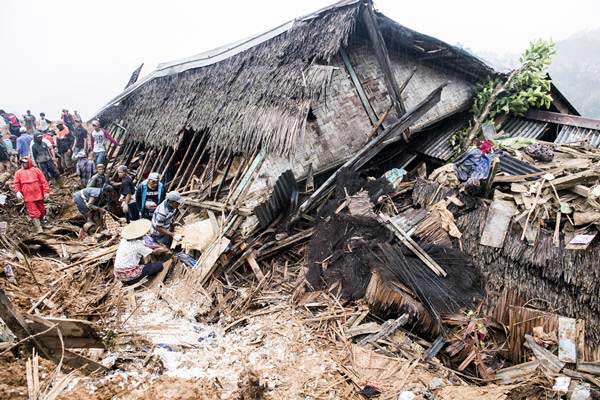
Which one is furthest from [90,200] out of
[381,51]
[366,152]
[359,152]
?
[381,51]

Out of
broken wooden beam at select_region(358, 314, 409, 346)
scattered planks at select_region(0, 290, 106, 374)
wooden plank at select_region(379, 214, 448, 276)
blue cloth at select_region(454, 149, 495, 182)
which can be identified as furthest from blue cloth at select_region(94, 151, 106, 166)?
blue cloth at select_region(454, 149, 495, 182)

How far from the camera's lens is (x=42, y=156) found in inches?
415

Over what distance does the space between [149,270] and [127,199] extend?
114 inches

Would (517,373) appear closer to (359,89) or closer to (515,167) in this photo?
(515,167)

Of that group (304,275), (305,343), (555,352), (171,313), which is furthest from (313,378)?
(555,352)

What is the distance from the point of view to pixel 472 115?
10.9 m

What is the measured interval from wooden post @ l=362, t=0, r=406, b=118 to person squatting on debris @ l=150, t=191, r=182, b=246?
537cm

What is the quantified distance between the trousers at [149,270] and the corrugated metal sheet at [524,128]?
940 cm

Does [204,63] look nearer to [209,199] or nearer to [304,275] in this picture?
[209,199]

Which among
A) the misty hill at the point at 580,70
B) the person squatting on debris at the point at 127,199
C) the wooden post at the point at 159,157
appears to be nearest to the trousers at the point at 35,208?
the person squatting on debris at the point at 127,199

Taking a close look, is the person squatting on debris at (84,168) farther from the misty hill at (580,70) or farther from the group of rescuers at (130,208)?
the misty hill at (580,70)

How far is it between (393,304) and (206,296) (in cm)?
300

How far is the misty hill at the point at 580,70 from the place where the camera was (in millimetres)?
33750

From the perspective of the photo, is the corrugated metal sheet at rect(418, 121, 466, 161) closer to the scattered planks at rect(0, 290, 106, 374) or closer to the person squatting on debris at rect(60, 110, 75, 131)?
A: the scattered planks at rect(0, 290, 106, 374)
